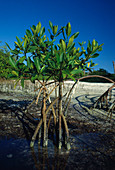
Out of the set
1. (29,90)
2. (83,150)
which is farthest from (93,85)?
(83,150)

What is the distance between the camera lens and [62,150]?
2.72 m

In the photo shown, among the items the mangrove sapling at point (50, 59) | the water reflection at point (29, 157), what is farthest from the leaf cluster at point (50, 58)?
the water reflection at point (29, 157)

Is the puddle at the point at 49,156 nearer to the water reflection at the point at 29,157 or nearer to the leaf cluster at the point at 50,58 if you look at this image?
the water reflection at the point at 29,157

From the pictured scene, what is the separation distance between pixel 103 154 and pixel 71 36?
222cm

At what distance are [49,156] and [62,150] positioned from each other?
0.97ft

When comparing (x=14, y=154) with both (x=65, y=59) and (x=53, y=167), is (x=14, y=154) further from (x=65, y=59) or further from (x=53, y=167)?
(x=65, y=59)

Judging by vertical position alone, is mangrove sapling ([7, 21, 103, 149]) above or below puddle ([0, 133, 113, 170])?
above

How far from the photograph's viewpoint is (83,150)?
2809mm

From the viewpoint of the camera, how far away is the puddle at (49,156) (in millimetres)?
2312

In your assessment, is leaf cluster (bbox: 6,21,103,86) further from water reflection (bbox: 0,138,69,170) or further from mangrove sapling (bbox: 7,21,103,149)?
water reflection (bbox: 0,138,69,170)

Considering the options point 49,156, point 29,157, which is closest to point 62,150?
point 49,156

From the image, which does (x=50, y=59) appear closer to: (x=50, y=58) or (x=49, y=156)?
(x=50, y=58)

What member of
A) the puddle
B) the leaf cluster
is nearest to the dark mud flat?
the puddle

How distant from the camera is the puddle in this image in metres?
2.31
